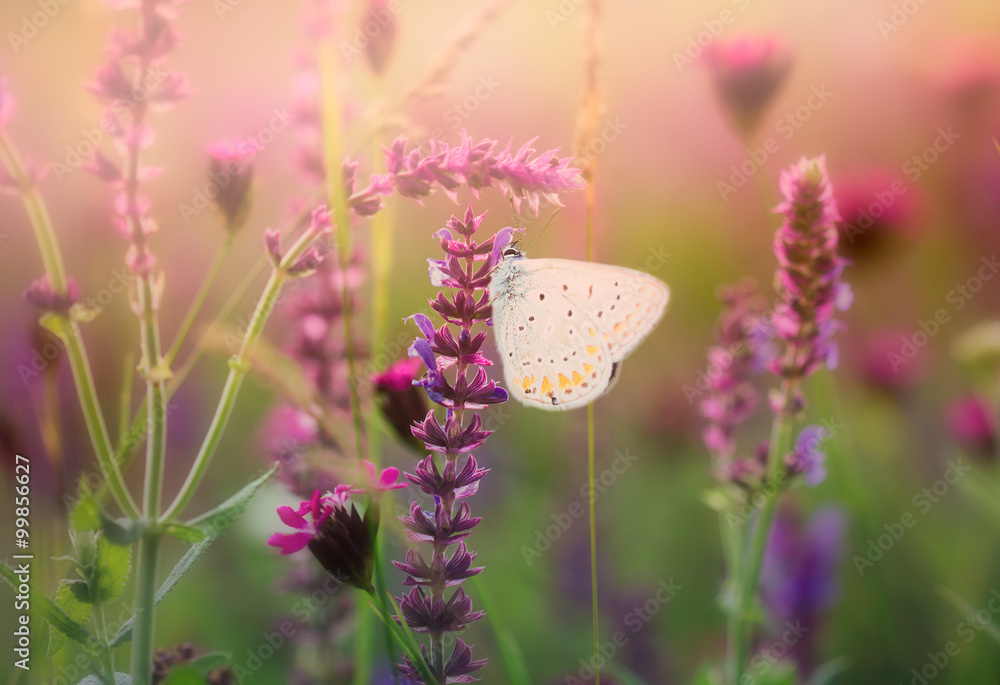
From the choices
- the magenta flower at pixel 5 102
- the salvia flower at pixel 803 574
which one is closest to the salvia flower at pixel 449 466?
the magenta flower at pixel 5 102

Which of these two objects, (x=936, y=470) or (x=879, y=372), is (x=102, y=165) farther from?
(x=936, y=470)

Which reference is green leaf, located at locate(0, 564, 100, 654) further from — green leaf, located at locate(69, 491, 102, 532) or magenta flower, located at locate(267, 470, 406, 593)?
magenta flower, located at locate(267, 470, 406, 593)

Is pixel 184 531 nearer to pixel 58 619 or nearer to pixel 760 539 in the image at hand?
pixel 58 619

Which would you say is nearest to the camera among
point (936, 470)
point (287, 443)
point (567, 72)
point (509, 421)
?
point (287, 443)

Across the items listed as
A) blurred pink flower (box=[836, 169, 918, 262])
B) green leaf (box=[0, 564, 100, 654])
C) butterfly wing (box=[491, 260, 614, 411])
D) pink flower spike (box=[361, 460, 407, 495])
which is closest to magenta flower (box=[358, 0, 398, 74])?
butterfly wing (box=[491, 260, 614, 411])

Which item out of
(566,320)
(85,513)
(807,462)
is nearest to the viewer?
(85,513)

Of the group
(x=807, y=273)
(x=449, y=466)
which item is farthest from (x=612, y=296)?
(x=449, y=466)

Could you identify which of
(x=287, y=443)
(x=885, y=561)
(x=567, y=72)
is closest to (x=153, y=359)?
(x=287, y=443)
